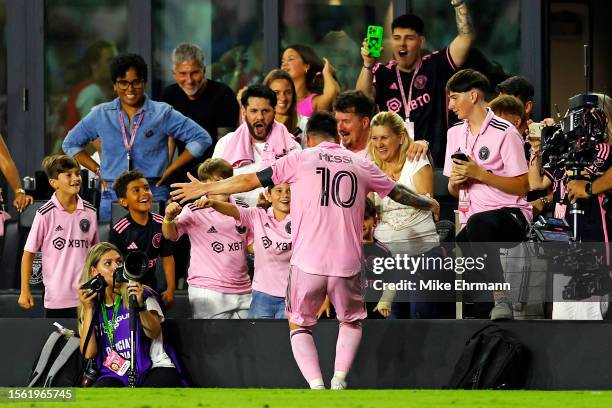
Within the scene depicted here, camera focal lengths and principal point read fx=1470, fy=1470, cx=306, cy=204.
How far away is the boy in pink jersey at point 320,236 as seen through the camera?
8.18 m

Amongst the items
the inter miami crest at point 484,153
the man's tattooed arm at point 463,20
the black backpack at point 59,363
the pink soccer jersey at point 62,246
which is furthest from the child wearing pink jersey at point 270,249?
the man's tattooed arm at point 463,20

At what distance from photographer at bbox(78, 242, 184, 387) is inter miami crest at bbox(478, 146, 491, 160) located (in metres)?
2.23

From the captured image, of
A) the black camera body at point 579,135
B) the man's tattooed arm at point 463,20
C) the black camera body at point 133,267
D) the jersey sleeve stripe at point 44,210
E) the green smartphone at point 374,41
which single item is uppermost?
the man's tattooed arm at point 463,20

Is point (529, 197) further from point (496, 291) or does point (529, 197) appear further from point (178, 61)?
point (178, 61)

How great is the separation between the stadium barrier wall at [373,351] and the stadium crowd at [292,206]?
161mm

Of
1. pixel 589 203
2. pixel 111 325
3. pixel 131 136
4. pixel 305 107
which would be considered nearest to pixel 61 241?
pixel 111 325

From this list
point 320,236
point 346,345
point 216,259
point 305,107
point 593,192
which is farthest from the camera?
point 305,107

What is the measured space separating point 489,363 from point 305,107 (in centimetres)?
316

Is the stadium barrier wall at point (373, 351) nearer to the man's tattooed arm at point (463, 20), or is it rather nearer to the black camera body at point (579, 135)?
the black camera body at point (579, 135)

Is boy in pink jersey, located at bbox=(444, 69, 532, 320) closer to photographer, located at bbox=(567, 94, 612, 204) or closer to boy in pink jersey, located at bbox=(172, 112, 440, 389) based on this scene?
photographer, located at bbox=(567, 94, 612, 204)

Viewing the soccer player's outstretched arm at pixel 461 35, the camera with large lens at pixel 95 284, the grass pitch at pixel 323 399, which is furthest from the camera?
the soccer player's outstretched arm at pixel 461 35

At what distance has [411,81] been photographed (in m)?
11.0

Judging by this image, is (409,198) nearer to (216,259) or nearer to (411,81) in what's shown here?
(216,259)

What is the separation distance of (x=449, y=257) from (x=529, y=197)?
4.85 ft
